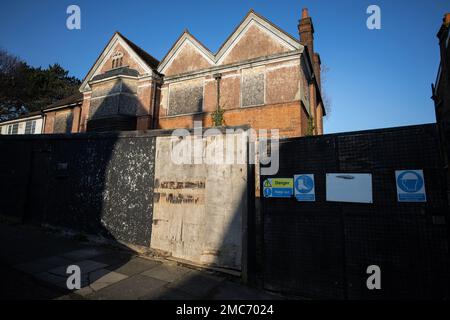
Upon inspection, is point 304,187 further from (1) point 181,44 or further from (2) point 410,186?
(1) point 181,44

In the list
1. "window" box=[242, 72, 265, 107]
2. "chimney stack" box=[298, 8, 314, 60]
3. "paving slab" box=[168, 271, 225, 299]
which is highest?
"chimney stack" box=[298, 8, 314, 60]

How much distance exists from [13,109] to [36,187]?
36.3 metres

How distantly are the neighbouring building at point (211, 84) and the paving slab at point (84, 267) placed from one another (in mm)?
9523

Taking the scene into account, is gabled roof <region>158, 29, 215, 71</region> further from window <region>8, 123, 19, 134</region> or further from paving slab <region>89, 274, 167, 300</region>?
window <region>8, 123, 19, 134</region>

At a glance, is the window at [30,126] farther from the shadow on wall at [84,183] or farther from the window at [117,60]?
the shadow on wall at [84,183]

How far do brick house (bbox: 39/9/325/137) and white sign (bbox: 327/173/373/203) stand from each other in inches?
305

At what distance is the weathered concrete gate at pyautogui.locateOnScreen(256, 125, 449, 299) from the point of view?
3338mm

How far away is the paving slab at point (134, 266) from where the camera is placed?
4564 millimetres

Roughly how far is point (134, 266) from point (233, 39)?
13.4 meters

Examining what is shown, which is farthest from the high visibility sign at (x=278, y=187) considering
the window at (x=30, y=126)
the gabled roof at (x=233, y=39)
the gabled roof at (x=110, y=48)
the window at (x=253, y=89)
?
the window at (x=30, y=126)

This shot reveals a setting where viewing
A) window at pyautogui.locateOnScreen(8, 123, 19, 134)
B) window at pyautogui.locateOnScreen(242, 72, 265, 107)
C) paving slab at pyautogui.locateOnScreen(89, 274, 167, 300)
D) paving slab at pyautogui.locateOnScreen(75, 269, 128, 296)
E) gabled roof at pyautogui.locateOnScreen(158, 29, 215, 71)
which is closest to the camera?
paving slab at pyautogui.locateOnScreen(89, 274, 167, 300)

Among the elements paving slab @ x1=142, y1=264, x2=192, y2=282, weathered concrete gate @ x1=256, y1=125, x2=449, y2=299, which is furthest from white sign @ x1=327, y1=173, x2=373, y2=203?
paving slab @ x1=142, y1=264, x2=192, y2=282

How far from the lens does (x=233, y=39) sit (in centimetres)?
1393

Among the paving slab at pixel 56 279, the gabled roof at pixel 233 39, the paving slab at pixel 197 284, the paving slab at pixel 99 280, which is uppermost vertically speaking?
the gabled roof at pixel 233 39
